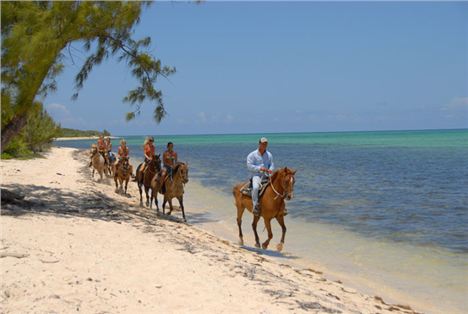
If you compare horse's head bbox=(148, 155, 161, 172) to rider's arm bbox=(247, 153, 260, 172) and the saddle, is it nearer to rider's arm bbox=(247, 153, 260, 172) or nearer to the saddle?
the saddle

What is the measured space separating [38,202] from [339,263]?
24.8 ft

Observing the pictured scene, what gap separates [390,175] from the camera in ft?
92.3

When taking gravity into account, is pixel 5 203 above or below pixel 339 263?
above

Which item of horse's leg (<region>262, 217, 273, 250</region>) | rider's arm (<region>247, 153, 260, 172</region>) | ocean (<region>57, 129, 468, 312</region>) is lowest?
ocean (<region>57, 129, 468, 312</region>)

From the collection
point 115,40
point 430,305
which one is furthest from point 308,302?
point 115,40

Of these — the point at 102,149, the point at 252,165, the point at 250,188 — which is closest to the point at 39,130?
the point at 102,149

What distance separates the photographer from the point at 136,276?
615cm

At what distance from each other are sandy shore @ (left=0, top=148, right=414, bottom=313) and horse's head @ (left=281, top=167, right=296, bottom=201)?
4.65ft

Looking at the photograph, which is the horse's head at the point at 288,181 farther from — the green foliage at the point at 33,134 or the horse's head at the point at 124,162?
the green foliage at the point at 33,134

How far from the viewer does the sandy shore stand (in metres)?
5.20

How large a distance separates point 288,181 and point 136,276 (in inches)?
166

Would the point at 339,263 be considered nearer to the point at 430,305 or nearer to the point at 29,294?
the point at 430,305

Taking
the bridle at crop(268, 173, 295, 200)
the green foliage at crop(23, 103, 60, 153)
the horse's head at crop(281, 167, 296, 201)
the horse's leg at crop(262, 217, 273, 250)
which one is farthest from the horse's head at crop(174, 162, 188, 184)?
the green foliage at crop(23, 103, 60, 153)

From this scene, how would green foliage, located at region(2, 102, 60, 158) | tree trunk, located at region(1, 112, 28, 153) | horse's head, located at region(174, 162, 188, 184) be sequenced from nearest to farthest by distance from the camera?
Answer: tree trunk, located at region(1, 112, 28, 153), horse's head, located at region(174, 162, 188, 184), green foliage, located at region(2, 102, 60, 158)
